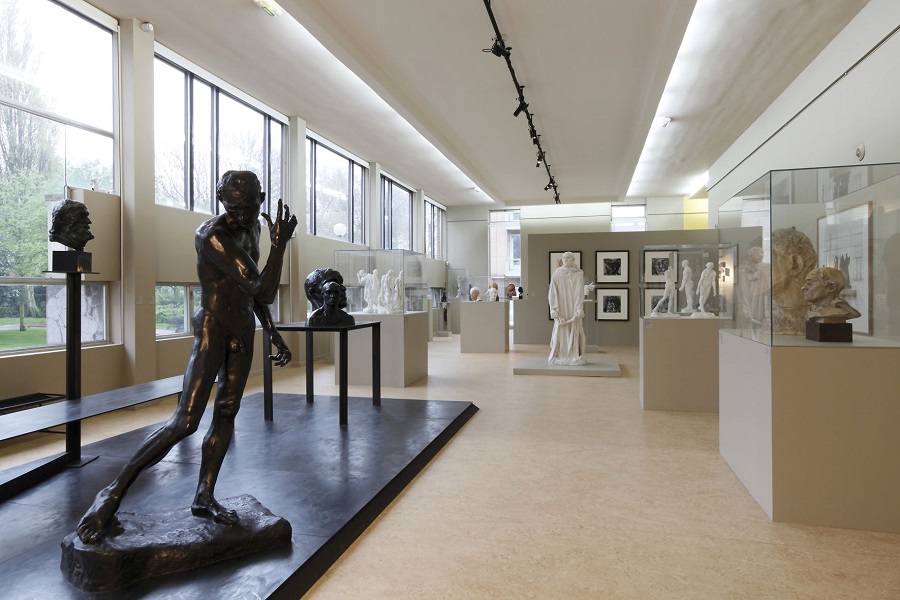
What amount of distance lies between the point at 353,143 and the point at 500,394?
Answer: 765 cm

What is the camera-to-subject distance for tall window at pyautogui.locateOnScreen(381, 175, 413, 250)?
16312 mm

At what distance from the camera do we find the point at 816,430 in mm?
3299

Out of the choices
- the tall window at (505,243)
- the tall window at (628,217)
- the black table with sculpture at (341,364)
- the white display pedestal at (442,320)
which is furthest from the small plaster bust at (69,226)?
the tall window at (628,217)

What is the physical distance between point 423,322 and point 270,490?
568 cm

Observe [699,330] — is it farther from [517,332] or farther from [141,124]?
[517,332]

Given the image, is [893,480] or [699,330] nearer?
[893,480]

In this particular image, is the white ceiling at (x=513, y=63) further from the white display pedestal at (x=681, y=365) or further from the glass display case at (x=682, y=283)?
the white display pedestal at (x=681, y=365)

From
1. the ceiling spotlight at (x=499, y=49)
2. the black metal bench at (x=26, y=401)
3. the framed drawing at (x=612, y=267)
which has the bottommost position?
the black metal bench at (x=26, y=401)

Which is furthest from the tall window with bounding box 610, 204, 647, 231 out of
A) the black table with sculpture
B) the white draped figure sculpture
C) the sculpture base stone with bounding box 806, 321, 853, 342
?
the sculpture base stone with bounding box 806, 321, 853, 342

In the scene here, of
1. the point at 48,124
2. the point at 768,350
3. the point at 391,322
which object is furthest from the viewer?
the point at 391,322

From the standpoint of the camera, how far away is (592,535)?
3141 mm

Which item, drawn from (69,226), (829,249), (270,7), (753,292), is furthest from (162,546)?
(270,7)

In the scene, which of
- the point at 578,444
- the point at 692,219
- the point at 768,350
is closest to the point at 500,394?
the point at 578,444

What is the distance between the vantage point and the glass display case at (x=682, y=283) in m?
6.50
